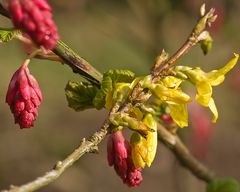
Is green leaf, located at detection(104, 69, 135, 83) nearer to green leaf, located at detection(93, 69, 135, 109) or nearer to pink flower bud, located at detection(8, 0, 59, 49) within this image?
green leaf, located at detection(93, 69, 135, 109)

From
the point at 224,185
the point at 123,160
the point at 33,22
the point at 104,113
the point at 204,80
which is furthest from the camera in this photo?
the point at 104,113

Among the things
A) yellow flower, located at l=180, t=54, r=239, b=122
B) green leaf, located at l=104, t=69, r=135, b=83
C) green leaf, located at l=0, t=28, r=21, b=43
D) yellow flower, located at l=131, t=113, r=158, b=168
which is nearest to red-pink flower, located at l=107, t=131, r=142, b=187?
yellow flower, located at l=131, t=113, r=158, b=168

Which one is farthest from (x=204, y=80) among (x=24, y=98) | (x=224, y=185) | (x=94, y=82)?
(x=224, y=185)

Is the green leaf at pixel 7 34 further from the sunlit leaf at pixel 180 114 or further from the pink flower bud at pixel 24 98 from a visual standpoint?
the sunlit leaf at pixel 180 114

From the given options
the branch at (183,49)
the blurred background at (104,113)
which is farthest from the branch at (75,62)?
the blurred background at (104,113)

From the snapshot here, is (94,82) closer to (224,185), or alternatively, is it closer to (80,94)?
(80,94)

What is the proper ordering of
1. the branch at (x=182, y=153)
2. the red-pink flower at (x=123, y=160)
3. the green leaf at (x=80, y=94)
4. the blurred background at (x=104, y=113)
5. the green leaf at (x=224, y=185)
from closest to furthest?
the red-pink flower at (x=123, y=160)
the green leaf at (x=80, y=94)
the green leaf at (x=224, y=185)
the branch at (x=182, y=153)
the blurred background at (x=104, y=113)
